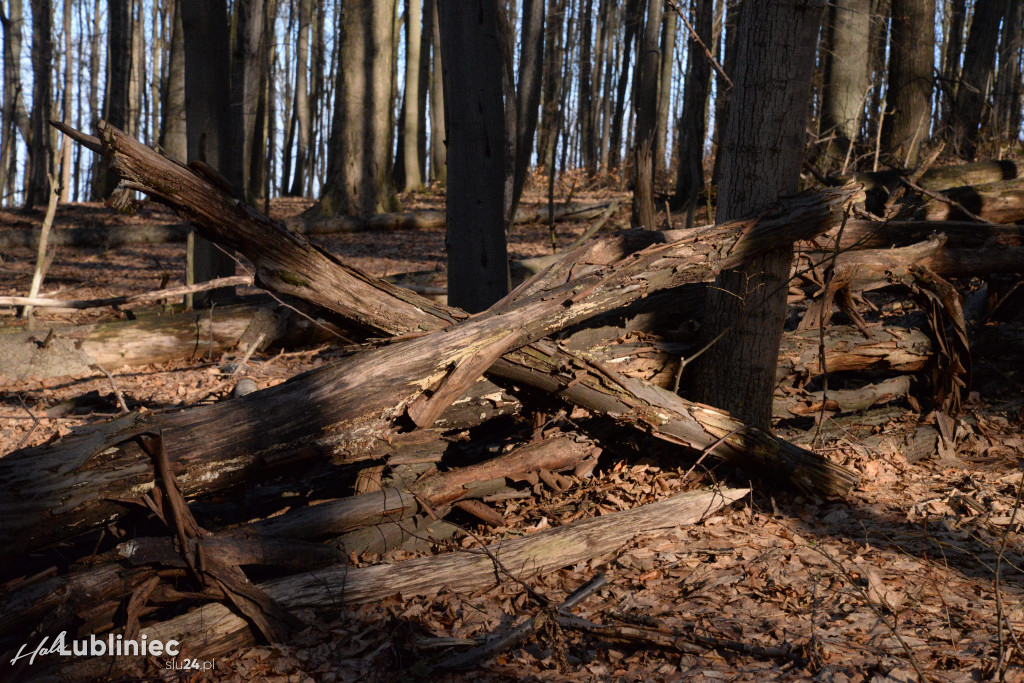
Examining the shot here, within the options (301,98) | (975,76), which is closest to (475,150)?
(975,76)

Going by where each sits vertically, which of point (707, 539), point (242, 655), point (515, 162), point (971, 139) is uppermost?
point (971, 139)

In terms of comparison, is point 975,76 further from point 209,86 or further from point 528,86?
point 209,86

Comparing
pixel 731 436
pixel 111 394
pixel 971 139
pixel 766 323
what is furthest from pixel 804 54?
pixel 971 139

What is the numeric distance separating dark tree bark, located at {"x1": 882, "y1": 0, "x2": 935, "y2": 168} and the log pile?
6652mm

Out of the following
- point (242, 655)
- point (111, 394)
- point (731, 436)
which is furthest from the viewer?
point (111, 394)

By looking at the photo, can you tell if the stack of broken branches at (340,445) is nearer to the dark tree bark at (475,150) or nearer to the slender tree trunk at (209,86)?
the dark tree bark at (475,150)

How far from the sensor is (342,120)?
14.1 meters

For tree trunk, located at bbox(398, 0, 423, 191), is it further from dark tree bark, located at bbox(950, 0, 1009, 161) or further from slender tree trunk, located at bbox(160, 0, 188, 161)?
dark tree bark, located at bbox(950, 0, 1009, 161)

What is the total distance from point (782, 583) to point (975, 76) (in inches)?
448

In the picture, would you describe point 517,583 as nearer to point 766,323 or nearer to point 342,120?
point 766,323

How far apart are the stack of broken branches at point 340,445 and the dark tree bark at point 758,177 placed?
0.25 meters

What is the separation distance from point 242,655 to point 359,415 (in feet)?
3.86

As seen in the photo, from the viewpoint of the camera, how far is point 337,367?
364 cm

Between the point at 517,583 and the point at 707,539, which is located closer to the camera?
the point at 517,583
